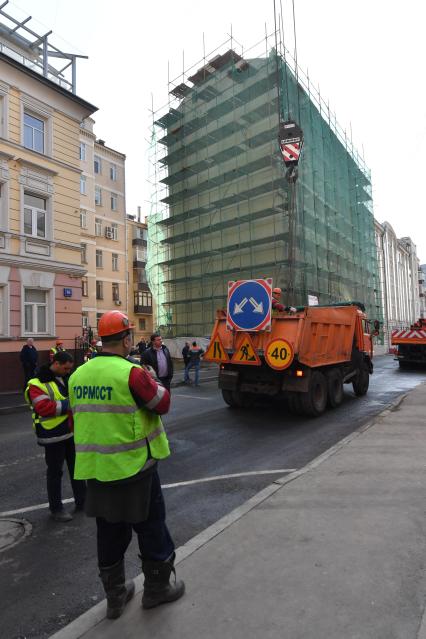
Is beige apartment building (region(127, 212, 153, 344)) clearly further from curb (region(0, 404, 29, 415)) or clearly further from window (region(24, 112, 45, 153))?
curb (region(0, 404, 29, 415))

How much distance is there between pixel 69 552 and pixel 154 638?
5.18 ft

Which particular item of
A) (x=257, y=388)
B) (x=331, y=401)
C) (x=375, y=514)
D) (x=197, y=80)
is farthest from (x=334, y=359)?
(x=197, y=80)

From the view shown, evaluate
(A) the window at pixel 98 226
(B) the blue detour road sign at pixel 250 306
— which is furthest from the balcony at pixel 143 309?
(B) the blue detour road sign at pixel 250 306

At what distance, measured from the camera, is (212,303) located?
95.4 feet

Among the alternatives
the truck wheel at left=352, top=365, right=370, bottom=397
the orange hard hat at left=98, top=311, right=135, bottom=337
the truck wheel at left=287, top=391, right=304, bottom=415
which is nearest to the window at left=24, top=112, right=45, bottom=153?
the truck wheel at left=287, top=391, right=304, bottom=415

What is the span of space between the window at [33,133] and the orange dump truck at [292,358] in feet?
38.6

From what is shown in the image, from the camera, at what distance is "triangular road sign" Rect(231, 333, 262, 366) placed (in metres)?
9.16

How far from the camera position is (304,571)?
2.99m

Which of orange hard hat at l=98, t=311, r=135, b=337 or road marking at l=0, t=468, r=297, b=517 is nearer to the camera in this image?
orange hard hat at l=98, t=311, r=135, b=337

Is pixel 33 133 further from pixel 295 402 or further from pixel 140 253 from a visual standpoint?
pixel 140 253

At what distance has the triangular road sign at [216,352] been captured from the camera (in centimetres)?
970

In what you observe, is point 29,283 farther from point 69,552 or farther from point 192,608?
point 192,608

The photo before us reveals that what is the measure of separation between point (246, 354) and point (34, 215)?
452 inches

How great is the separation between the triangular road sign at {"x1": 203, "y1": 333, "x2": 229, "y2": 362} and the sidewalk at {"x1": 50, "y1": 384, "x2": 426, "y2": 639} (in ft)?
16.2
